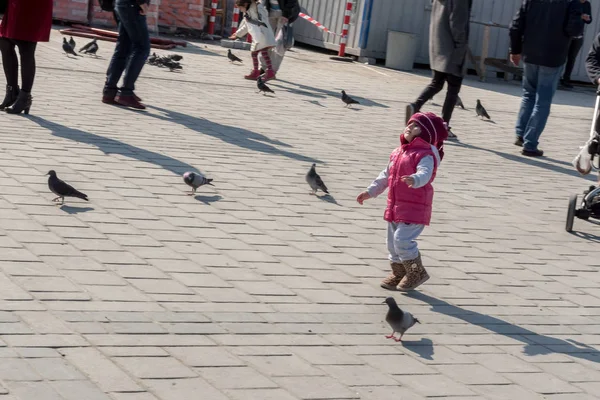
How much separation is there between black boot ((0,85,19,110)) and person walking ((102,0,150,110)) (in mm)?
1460

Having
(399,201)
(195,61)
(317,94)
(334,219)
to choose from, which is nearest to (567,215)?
(334,219)

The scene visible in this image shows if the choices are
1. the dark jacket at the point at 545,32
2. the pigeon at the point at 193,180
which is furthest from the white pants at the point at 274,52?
the pigeon at the point at 193,180

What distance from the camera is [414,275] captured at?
6.48 meters

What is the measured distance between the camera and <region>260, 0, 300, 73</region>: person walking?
14898mm

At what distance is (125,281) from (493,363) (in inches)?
82.8

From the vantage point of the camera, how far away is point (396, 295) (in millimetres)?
6496

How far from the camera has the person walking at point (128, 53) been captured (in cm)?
1120

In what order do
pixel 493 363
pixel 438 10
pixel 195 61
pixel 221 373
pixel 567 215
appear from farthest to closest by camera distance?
pixel 195 61, pixel 438 10, pixel 567 215, pixel 493 363, pixel 221 373

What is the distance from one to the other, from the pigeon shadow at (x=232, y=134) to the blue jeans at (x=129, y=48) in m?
0.49

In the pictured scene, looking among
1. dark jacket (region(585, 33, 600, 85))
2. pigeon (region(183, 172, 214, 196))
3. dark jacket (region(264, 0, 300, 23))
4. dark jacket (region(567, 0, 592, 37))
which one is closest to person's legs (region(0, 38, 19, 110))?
pigeon (region(183, 172, 214, 196))

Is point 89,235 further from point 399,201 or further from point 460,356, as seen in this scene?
point 460,356

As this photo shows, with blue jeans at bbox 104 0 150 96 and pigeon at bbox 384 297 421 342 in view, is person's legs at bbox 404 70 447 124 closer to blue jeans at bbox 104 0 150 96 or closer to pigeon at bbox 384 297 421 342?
blue jeans at bbox 104 0 150 96

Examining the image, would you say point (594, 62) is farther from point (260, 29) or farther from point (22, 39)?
point (260, 29)

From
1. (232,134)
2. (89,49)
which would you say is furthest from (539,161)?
(89,49)
